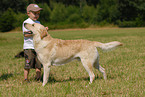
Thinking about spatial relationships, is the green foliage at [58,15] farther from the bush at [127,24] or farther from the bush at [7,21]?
the bush at [127,24]

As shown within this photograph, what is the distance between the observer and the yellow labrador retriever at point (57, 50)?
4.69 m

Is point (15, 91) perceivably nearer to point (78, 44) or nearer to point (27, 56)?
point (27, 56)

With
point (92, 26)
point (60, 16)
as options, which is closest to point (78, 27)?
point (92, 26)

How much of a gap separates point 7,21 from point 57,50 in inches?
1644

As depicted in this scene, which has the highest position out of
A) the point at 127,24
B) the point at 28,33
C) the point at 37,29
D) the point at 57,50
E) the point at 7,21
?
the point at 37,29

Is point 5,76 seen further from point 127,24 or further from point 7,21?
point 127,24

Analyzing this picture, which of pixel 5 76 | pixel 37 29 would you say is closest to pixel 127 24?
pixel 5 76

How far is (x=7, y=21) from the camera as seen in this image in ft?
142

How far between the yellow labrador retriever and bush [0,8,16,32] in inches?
1631

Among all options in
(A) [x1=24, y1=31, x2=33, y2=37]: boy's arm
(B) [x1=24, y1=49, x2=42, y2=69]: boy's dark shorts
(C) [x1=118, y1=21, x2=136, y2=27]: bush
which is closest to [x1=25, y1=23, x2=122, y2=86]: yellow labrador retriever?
(A) [x1=24, y1=31, x2=33, y2=37]: boy's arm

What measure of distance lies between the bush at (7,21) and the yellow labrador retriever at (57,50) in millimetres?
41434

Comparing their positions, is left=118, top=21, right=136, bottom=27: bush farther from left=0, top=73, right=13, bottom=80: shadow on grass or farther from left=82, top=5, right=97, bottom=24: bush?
left=0, top=73, right=13, bottom=80: shadow on grass

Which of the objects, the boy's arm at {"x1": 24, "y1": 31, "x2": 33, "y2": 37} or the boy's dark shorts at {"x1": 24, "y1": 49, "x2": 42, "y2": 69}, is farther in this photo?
the boy's dark shorts at {"x1": 24, "y1": 49, "x2": 42, "y2": 69}

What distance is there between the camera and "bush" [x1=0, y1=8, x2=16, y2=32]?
4316cm
